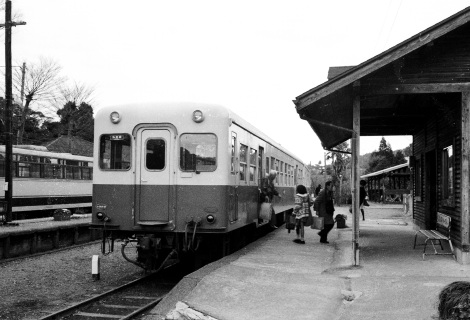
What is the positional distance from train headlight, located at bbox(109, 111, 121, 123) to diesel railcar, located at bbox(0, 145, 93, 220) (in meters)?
12.1

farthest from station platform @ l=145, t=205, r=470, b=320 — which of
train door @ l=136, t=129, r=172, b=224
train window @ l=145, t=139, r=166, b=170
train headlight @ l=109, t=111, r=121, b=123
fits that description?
train headlight @ l=109, t=111, r=121, b=123

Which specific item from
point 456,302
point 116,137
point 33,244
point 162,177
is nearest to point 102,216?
point 162,177

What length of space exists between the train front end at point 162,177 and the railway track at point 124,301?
0.48 metres

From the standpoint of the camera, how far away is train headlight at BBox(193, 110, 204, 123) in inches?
378

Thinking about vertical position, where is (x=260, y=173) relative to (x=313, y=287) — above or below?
above

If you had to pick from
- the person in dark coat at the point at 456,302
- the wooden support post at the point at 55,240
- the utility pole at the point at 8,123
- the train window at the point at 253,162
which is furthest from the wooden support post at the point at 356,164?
the utility pole at the point at 8,123

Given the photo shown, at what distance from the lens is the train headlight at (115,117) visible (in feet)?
32.7

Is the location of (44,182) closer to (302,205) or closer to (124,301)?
(302,205)

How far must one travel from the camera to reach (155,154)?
9.81 metres

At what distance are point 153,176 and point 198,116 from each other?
1326 mm

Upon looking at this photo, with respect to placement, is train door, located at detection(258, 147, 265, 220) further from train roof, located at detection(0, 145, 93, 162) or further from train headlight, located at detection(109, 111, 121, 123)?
train roof, located at detection(0, 145, 93, 162)

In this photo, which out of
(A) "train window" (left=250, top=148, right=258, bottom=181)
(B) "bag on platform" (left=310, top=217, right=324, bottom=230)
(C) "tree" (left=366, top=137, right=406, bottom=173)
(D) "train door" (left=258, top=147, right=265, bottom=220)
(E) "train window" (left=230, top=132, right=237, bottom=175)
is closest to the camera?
(E) "train window" (left=230, top=132, right=237, bottom=175)

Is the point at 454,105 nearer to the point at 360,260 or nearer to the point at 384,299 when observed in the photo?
the point at 360,260

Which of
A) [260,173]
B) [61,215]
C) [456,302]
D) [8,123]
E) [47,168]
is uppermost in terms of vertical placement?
[8,123]
